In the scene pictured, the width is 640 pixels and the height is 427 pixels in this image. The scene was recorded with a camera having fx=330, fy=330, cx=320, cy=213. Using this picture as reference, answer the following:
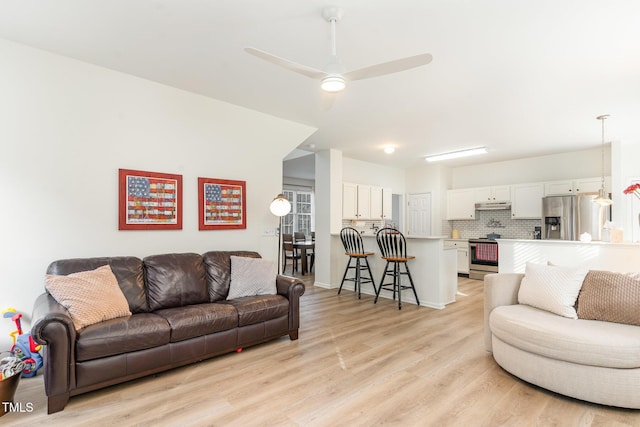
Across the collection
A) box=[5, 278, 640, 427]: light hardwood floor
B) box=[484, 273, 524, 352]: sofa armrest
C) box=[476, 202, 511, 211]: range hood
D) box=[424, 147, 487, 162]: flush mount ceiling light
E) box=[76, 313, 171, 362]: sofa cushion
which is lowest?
box=[5, 278, 640, 427]: light hardwood floor

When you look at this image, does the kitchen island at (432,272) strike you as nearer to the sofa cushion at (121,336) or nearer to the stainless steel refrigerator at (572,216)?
the stainless steel refrigerator at (572,216)

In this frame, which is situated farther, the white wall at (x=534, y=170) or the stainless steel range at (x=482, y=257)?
the stainless steel range at (x=482, y=257)

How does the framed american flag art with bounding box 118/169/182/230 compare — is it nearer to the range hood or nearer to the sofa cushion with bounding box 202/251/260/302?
the sofa cushion with bounding box 202/251/260/302

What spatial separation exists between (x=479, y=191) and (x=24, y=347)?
7.86 meters

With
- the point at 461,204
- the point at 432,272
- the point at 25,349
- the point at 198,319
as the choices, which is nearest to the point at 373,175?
the point at 461,204

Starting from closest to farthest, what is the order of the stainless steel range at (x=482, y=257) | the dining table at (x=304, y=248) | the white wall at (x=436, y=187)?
the stainless steel range at (x=482, y=257) → the dining table at (x=304, y=248) → the white wall at (x=436, y=187)

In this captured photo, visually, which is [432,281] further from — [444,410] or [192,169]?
[192,169]

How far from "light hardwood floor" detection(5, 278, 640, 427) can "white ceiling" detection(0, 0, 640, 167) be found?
8.15 ft

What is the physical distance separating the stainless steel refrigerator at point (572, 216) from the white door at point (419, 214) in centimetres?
234

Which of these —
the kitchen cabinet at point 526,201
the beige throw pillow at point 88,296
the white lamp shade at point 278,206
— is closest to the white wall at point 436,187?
the kitchen cabinet at point 526,201

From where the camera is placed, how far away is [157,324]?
2629 mm

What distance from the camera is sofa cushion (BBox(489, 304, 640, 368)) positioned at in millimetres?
2117

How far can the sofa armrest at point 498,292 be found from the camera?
3.03m

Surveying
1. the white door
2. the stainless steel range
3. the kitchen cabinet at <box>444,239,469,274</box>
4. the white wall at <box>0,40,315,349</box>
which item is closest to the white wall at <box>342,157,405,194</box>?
the white door
